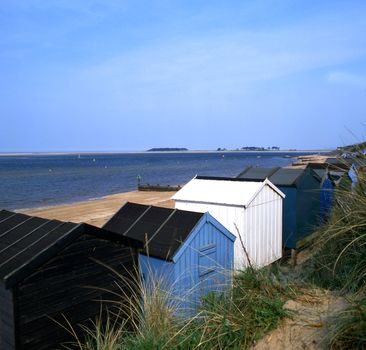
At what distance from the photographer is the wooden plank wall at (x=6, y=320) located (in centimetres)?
462

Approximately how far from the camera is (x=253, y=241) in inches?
410

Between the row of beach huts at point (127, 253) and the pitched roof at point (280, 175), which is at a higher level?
the pitched roof at point (280, 175)

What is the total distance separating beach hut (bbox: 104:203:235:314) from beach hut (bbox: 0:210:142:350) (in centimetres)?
91

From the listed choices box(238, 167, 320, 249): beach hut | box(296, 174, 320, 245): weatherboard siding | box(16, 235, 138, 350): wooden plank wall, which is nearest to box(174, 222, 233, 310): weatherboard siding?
box(16, 235, 138, 350): wooden plank wall

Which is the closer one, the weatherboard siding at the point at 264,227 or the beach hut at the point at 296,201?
the weatherboard siding at the point at 264,227

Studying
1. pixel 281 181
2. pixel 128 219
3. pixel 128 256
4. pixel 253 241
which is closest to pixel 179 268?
pixel 128 256

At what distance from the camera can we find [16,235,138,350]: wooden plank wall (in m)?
4.73

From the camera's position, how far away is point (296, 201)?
12.2m

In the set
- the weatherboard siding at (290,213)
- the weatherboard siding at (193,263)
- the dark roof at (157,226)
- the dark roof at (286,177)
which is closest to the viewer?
the weatherboard siding at (193,263)

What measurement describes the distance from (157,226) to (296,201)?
6118 millimetres

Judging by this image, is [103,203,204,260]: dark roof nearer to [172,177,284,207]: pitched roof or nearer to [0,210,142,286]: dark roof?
[0,210,142,286]: dark roof

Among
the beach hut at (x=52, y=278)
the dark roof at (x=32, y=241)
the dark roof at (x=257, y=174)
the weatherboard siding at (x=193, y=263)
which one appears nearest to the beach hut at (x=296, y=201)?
the dark roof at (x=257, y=174)

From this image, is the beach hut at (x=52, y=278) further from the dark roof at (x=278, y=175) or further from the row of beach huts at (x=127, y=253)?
the dark roof at (x=278, y=175)

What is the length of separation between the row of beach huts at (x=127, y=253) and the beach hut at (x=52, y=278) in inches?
0.5
